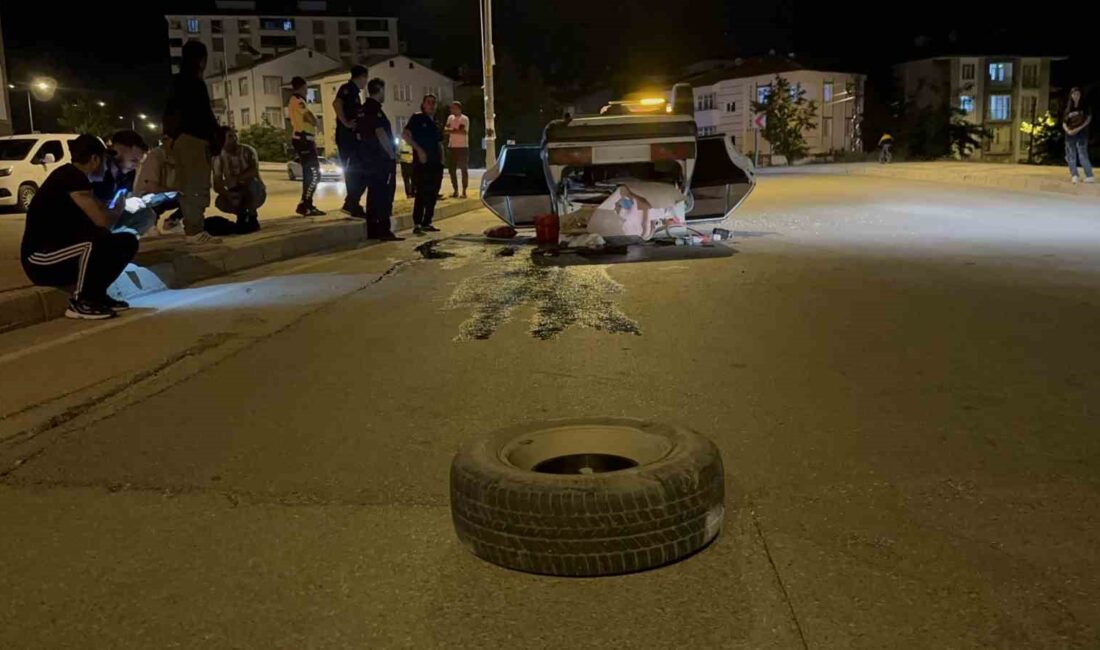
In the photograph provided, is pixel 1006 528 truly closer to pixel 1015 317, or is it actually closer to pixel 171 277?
pixel 1015 317

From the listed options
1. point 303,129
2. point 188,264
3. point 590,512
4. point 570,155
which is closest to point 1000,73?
point 303,129

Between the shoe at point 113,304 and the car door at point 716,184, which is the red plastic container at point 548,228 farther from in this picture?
the shoe at point 113,304

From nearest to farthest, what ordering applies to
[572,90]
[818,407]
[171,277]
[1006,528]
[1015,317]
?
[1006,528] < [818,407] < [1015,317] < [171,277] < [572,90]

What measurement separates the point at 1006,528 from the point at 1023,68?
7137 centimetres

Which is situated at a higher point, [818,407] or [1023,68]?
[1023,68]

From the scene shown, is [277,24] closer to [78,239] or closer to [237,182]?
[237,182]

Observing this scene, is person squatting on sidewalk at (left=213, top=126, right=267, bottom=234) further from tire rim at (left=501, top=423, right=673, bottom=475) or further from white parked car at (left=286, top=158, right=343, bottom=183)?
white parked car at (left=286, top=158, right=343, bottom=183)

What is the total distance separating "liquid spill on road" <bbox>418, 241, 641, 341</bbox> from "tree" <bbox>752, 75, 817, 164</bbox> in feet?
142

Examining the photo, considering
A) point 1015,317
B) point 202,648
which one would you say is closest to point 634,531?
point 202,648

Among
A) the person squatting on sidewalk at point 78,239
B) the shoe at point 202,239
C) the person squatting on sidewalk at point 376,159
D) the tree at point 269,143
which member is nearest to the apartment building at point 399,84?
the tree at point 269,143

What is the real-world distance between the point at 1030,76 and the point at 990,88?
11.7 ft

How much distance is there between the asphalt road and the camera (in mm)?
2912

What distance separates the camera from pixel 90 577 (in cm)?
322

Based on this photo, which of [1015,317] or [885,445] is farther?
[1015,317]
